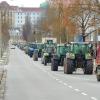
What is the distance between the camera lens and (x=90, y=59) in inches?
1487

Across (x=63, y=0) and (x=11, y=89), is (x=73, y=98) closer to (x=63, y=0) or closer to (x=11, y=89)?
(x=11, y=89)

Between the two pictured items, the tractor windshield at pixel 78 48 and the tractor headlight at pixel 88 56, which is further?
the tractor windshield at pixel 78 48

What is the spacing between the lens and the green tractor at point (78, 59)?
3744 cm

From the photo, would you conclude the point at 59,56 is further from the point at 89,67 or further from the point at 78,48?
the point at 89,67

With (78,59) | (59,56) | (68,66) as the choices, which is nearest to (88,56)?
(78,59)

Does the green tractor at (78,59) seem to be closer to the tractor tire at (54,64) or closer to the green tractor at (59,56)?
the tractor tire at (54,64)

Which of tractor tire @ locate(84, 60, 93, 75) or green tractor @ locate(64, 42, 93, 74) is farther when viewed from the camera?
tractor tire @ locate(84, 60, 93, 75)

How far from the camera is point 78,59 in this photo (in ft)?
125

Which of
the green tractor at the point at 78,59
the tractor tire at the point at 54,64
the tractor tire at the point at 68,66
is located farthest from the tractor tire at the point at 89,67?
the tractor tire at the point at 54,64

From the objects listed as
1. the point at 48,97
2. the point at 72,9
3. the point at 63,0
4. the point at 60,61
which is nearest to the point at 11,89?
the point at 48,97

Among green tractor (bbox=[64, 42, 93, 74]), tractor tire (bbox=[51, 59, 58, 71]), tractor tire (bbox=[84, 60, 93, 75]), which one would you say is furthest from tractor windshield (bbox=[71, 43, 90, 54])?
tractor tire (bbox=[51, 59, 58, 71])

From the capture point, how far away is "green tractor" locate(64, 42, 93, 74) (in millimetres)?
37438

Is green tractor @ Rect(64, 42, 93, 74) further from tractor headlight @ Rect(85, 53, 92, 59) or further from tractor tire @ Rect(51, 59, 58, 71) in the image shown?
tractor tire @ Rect(51, 59, 58, 71)

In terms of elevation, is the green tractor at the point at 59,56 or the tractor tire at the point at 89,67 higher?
the green tractor at the point at 59,56
